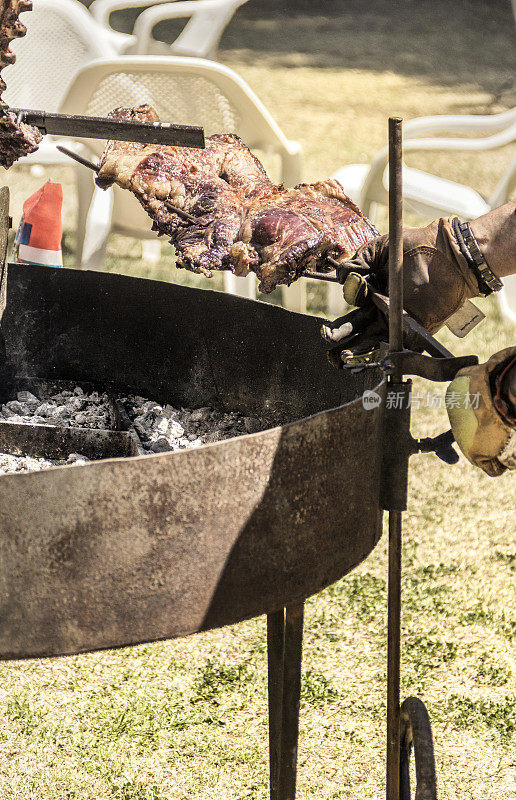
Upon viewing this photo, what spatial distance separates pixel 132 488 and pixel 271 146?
13.4ft

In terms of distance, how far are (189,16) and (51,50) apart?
128 centimetres

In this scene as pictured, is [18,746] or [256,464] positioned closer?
[256,464]

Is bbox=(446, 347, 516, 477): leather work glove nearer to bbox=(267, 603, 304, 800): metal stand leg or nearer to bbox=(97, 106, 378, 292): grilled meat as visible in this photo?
bbox=(267, 603, 304, 800): metal stand leg

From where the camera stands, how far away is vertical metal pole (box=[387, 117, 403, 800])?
1.69 m

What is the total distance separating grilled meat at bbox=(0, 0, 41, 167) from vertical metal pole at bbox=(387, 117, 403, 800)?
1062 mm

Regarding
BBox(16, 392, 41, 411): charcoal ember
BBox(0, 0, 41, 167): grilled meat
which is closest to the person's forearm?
BBox(0, 0, 41, 167): grilled meat

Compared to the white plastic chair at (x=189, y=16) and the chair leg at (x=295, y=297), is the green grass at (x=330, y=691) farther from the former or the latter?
the white plastic chair at (x=189, y=16)

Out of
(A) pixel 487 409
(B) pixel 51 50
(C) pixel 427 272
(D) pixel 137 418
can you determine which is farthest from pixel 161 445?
(B) pixel 51 50

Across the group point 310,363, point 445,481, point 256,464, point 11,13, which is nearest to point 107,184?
point 11,13

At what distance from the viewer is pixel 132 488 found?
5.17 feet

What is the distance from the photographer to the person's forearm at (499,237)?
2010 mm

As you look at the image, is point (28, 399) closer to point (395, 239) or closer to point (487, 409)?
point (395, 239)

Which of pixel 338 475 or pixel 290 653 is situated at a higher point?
pixel 338 475

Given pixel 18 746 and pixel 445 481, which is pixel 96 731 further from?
pixel 445 481
